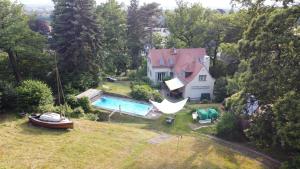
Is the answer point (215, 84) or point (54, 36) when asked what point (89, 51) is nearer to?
point (54, 36)

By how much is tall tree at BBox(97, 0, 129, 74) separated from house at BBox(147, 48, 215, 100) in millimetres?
6453

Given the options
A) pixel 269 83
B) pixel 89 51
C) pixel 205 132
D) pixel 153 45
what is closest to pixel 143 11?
pixel 153 45

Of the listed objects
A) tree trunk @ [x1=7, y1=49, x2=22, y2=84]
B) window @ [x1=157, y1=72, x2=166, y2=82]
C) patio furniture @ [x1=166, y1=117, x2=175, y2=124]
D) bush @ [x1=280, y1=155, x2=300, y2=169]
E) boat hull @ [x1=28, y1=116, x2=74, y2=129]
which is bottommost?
bush @ [x1=280, y1=155, x2=300, y2=169]

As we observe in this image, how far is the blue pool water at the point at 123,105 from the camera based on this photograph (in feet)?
119

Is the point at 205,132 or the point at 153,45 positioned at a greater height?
the point at 153,45


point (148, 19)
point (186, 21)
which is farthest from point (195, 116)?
point (148, 19)

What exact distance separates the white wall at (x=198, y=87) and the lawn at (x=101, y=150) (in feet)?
53.2

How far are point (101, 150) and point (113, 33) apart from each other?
33.2m

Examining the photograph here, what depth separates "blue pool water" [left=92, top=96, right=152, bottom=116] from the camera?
119 feet

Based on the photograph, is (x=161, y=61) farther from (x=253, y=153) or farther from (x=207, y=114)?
(x=253, y=153)

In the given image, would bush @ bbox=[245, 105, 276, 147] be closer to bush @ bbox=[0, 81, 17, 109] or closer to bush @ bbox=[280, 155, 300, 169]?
bush @ bbox=[280, 155, 300, 169]

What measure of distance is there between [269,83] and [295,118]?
2684mm

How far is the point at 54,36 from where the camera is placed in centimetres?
4050

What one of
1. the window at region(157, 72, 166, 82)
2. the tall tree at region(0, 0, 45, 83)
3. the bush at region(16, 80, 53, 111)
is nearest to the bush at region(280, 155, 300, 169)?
the bush at region(16, 80, 53, 111)
